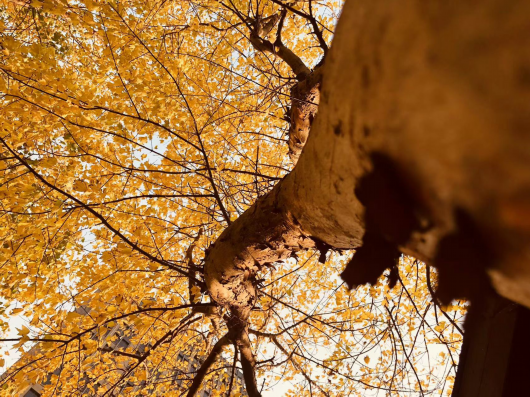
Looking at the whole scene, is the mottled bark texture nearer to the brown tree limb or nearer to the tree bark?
the tree bark

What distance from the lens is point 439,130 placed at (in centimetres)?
33

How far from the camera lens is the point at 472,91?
29 centimetres

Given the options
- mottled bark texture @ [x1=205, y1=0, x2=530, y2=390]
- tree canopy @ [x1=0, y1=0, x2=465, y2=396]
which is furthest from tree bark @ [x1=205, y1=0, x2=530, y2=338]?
tree canopy @ [x1=0, y1=0, x2=465, y2=396]

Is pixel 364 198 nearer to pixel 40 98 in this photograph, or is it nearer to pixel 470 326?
pixel 470 326

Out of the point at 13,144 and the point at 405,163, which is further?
the point at 13,144

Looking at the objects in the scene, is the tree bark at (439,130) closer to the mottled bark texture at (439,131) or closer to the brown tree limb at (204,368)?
the mottled bark texture at (439,131)

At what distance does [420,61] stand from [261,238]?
1.40m

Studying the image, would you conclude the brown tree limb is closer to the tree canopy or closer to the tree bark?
the tree canopy

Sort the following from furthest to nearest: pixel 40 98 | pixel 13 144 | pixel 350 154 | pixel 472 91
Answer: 1. pixel 13 144
2. pixel 40 98
3. pixel 350 154
4. pixel 472 91

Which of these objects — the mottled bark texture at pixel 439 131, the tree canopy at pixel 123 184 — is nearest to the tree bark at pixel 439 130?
the mottled bark texture at pixel 439 131

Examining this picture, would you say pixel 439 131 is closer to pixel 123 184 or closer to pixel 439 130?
pixel 439 130

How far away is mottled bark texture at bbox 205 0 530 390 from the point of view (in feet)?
0.89

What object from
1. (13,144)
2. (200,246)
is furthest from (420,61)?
(200,246)

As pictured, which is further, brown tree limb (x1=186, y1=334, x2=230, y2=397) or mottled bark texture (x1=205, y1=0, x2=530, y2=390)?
brown tree limb (x1=186, y1=334, x2=230, y2=397)
